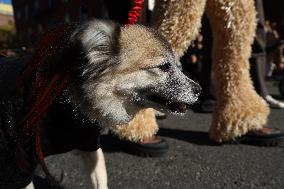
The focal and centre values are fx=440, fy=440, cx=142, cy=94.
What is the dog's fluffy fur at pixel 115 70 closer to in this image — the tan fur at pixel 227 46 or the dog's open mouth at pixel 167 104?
the dog's open mouth at pixel 167 104

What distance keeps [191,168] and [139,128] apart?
410mm

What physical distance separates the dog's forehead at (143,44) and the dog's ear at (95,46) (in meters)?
0.06

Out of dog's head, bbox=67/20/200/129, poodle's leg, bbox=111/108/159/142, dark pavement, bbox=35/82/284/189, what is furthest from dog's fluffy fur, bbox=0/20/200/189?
poodle's leg, bbox=111/108/159/142

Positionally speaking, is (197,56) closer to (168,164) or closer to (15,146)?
(168,164)

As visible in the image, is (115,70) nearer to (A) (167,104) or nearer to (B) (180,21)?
(A) (167,104)

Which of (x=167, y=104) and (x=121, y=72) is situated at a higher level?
(x=121, y=72)

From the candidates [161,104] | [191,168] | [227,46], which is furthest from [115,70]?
[227,46]

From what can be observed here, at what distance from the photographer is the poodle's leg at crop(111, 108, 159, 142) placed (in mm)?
2738

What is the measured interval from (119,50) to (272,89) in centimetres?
491

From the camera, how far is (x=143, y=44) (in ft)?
6.10

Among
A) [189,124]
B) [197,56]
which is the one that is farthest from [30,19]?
[189,124]

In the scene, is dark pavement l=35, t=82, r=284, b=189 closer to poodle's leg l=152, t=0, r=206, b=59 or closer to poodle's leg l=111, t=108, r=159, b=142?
poodle's leg l=111, t=108, r=159, b=142

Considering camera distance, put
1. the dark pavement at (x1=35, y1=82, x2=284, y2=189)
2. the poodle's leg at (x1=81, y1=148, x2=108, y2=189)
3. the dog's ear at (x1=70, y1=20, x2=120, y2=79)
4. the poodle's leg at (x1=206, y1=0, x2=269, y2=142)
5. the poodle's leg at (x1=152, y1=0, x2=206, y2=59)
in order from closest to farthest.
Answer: the dog's ear at (x1=70, y1=20, x2=120, y2=79) < the poodle's leg at (x1=81, y1=148, x2=108, y2=189) < the dark pavement at (x1=35, y1=82, x2=284, y2=189) < the poodle's leg at (x1=152, y1=0, x2=206, y2=59) < the poodle's leg at (x1=206, y1=0, x2=269, y2=142)

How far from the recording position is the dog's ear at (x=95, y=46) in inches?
64.2
